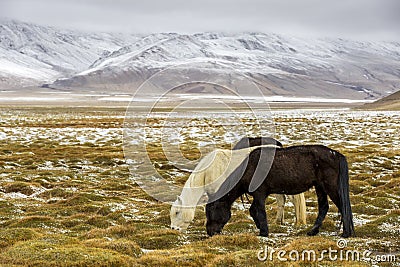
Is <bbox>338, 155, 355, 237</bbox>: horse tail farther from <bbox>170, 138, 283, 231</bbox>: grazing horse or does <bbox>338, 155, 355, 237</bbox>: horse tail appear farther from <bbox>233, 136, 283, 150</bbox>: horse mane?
<bbox>233, 136, 283, 150</bbox>: horse mane

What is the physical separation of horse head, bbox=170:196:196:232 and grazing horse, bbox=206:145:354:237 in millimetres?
504

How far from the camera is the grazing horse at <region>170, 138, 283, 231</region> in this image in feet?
37.1

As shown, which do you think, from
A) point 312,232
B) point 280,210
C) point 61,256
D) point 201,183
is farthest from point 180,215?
point 312,232

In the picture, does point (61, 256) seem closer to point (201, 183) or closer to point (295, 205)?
point (201, 183)

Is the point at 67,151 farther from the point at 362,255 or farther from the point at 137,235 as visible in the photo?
the point at 362,255

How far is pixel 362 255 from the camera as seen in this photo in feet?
30.7

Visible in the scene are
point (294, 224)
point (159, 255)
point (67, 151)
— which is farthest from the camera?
point (67, 151)

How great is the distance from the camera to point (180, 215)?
1148 centimetres

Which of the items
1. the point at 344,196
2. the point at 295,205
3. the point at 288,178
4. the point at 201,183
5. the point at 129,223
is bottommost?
the point at 129,223

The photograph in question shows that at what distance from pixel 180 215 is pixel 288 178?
2986mm

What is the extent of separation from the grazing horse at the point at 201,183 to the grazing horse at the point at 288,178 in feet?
0.94

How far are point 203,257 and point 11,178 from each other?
15500 millimetres

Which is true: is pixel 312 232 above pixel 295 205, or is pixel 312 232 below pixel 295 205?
below

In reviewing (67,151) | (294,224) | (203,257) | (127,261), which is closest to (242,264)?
(203,257)
